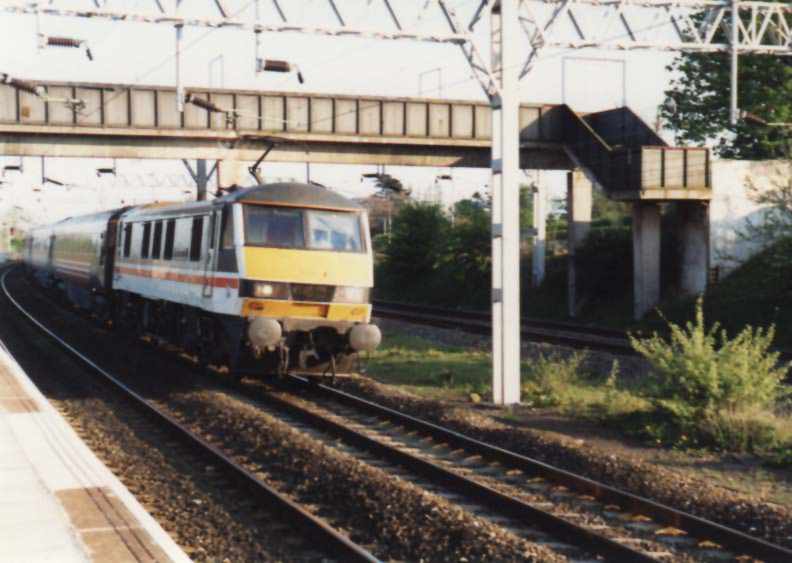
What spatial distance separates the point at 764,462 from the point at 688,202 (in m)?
18.9

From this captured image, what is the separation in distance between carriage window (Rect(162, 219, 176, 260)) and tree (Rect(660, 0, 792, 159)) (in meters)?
19.7

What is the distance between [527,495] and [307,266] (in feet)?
22.6

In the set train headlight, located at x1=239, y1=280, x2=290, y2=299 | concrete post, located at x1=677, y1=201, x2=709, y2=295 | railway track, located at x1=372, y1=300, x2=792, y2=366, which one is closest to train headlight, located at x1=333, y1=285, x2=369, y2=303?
train headlight, located at x1=239, y1=280, x2=290, y2=299

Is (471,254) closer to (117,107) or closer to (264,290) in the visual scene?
(117,107)

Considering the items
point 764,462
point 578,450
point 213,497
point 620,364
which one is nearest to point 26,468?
point 213,497

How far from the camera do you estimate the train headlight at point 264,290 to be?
49.1ft

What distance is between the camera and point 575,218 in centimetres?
3428

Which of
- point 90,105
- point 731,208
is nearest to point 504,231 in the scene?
point 731,208

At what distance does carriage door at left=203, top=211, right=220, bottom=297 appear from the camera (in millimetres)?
15914

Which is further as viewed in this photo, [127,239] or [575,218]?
[575,218]

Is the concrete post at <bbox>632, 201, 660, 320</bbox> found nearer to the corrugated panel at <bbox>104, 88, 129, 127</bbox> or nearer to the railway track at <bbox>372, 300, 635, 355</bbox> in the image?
the railway track at <bbox>372, 300, 635, 355</bbox>

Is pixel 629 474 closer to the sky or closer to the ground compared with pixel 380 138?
closer to the ground

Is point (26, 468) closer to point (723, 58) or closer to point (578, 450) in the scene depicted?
point (578, 450)

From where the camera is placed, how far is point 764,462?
424 inches
